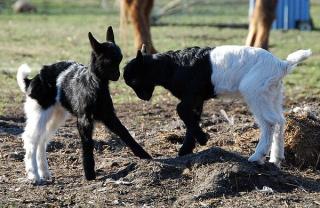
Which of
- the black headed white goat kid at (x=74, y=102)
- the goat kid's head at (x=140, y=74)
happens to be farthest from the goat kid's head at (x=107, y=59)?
the goat kid's head at (x=140, y=74)

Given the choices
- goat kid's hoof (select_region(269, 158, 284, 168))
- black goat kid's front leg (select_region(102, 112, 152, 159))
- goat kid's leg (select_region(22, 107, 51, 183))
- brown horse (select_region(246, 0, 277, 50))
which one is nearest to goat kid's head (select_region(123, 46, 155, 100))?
black goat kid's front leg (select_region(102, 112, 152, 159))

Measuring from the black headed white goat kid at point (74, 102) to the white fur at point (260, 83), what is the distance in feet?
2.86

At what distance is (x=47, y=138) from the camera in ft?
25.1

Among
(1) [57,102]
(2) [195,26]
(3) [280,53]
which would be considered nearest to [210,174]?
(1) [57,102]

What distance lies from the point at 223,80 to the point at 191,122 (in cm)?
44

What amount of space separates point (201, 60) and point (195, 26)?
14.5 meters

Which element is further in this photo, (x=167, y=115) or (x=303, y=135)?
(x=167, y=115)

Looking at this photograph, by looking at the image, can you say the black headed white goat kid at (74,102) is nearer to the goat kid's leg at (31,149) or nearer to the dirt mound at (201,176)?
the goat kid's leg at (31,149)

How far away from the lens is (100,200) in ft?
22.0

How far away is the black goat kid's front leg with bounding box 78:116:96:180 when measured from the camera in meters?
7.30

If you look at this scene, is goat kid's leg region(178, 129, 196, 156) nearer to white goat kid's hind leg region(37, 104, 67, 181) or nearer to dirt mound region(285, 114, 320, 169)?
dirt mound region(285, 114, 320, 169)

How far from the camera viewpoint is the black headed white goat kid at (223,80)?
739 cm

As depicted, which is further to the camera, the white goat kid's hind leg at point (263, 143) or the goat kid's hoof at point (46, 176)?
the goat kid's hoof at point (46, 176)

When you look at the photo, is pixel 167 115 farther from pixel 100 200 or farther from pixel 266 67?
pixel 100 200
